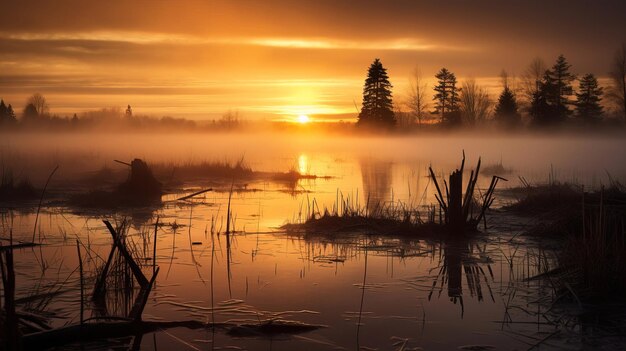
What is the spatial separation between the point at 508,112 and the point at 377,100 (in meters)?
18.1

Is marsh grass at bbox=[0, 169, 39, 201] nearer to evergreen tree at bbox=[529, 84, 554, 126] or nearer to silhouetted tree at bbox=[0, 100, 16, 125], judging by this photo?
evergreen tree at bbox=[529, 84, 554, 126]

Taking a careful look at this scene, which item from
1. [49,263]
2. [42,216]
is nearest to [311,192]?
[42,216]

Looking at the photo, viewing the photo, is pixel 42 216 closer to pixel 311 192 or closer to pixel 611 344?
pixel 311 192

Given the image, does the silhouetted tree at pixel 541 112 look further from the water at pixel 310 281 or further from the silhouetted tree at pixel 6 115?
the silhouetted tree at pixel 6 115

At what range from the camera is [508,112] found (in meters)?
70.7

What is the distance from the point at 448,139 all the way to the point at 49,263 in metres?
63.6

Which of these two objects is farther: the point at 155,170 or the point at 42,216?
the point at 155,170

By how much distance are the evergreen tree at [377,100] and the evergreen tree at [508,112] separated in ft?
47.5

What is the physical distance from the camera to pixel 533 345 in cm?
612

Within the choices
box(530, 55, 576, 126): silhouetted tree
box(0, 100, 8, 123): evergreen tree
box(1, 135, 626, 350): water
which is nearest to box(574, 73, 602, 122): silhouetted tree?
box(530, 55, 576, 126): silhouetted tree

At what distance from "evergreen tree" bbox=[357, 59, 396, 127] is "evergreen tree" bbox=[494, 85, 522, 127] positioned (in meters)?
14.5

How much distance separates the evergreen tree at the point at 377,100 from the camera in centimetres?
6094

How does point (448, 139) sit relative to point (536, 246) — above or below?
above

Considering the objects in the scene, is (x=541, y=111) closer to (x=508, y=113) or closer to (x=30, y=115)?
(x=508, y=113)
